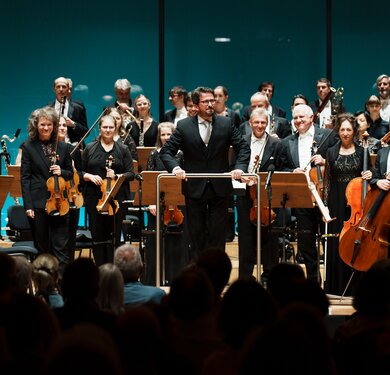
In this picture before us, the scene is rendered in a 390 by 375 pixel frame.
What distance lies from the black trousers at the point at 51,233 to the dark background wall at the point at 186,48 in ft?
14.7

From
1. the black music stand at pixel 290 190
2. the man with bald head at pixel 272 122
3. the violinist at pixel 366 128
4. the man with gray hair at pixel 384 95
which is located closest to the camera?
the black music stand at pixel 290 190

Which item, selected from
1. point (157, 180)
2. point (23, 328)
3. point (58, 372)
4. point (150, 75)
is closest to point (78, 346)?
point (58, 372)

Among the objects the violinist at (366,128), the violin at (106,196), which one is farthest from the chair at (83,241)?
the violinist at (366,128)

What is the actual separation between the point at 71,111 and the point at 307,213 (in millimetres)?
3211

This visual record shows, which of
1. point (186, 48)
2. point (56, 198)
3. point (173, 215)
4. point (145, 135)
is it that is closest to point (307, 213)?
point (173, 215)

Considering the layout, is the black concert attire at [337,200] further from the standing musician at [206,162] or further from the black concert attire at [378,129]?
the black concert attire at [378,129]

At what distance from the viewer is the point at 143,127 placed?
30.6 feet

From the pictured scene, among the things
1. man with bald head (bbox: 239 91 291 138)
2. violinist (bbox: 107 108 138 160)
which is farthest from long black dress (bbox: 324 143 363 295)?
violinist (bbox: 107 108 138 160)

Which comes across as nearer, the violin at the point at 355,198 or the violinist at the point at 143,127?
the violin at the point at 355,198

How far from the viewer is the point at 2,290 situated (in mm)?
3803

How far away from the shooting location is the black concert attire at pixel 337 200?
7.04 m

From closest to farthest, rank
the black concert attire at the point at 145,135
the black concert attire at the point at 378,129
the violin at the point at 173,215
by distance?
the violin at the point at 173,215
the black concert attire at the point at 378,129
the black concert attire at the point at 145,135

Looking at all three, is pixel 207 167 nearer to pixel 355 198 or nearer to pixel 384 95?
pixel 355 198

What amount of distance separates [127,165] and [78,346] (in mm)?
5651
